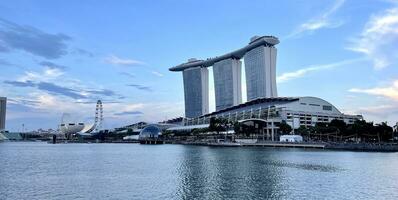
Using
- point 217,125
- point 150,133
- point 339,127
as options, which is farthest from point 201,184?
point 150,133

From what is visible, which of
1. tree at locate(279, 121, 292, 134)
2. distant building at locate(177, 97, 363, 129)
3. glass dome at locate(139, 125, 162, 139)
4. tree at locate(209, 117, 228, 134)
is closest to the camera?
tree at locate(279, 121, 292, 134)

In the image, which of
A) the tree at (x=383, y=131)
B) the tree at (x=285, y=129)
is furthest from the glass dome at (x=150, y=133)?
the tree at (x=383, y=131)

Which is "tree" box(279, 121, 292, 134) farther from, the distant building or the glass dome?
the glass dome

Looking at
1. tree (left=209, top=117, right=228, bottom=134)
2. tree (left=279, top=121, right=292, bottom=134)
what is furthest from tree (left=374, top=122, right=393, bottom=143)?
tree (left=209, top=117, right=228, bottom=134)

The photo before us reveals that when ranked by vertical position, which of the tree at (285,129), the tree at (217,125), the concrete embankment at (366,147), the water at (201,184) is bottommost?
the water at (201,184)

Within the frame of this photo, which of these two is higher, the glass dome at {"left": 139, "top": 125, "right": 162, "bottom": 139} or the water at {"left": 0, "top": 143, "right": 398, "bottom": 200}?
the glass dome at {"left": 139, "top": 125, "right": 162, "bottom": 139}

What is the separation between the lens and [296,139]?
421ft

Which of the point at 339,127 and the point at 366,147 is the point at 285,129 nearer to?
the point at 339,127

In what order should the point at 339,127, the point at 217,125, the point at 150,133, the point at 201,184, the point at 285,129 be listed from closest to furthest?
the point at 201,184 < the point at 339,127 < the point at 285,129 < the point at 217,125 < the point at 150,133

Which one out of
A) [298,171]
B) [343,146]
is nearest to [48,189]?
[298,171]

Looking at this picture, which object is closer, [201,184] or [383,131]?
[201,184]

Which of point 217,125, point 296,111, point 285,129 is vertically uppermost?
point 296,111

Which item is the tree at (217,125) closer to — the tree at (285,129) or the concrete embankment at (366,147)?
the tree at (285,129)

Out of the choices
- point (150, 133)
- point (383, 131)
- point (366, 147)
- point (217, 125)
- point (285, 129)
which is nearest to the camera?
point (366, 147)
